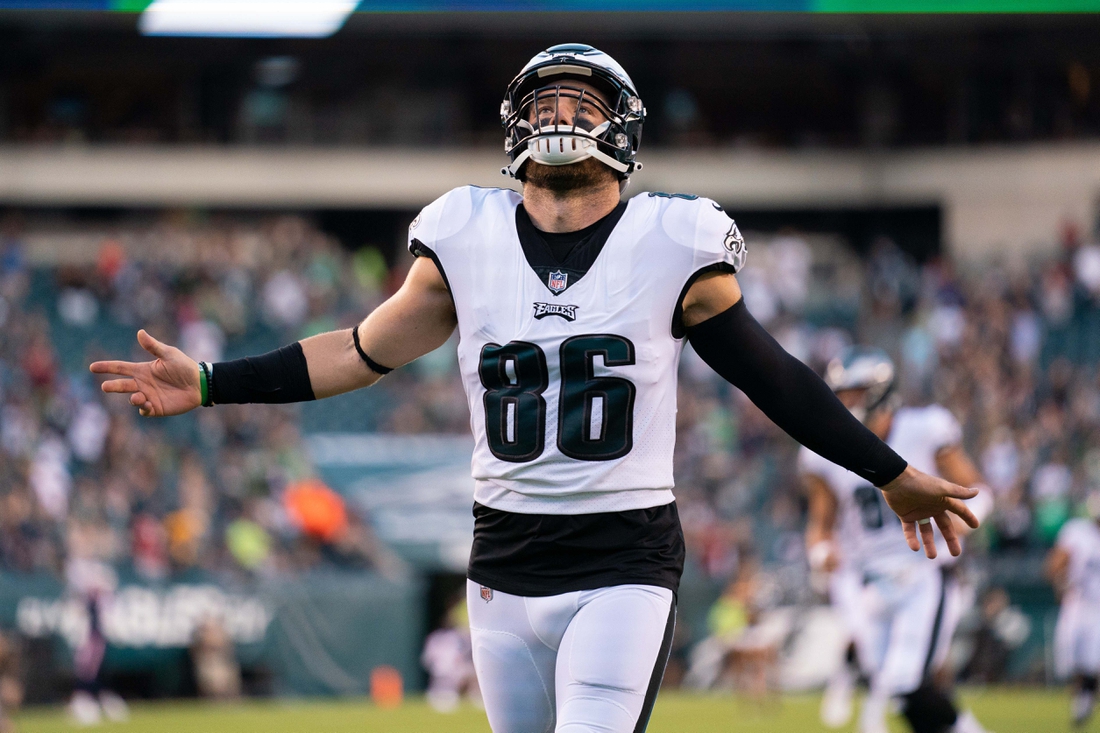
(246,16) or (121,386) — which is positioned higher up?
(246,16)

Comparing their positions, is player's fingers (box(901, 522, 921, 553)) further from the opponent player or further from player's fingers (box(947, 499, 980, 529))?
the opponent player

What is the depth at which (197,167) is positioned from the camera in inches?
1041

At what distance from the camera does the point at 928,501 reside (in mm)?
3855

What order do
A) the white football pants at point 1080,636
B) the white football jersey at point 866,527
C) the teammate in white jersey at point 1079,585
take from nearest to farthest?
the white football jersey at point 866,527
the white football pants at point 1080,636
the teammate in white jersey at point 1079,585

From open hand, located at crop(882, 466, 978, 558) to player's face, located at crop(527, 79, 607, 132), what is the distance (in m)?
1.24

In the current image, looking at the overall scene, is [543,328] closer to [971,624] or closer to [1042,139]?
[971,624]

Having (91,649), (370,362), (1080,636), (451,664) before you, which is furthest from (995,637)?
(370,362)

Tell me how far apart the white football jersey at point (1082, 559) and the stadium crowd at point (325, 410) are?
3.79 metres

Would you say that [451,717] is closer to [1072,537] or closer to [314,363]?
[1072,537]

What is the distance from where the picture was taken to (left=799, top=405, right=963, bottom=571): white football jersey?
7766mm

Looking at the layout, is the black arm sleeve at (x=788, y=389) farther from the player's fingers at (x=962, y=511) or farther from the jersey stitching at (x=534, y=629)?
the jersey stitching at (x=534, y=629)

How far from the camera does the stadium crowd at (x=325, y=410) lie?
1605 centimetres

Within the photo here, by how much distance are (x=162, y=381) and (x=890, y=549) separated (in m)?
4.95

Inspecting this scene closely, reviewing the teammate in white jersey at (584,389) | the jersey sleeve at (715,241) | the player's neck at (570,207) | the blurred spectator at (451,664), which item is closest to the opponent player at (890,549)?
the teammate in white jersey at (584,389)
